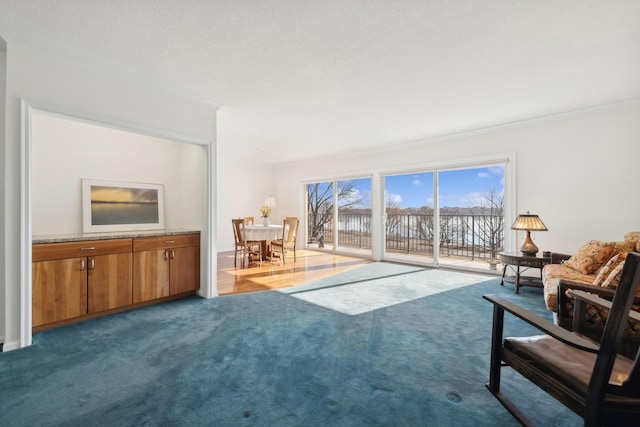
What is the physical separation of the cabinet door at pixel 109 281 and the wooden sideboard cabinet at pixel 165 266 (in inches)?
2.8

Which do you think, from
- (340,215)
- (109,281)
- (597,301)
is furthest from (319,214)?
(597,301)

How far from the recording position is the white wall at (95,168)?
3.17 m

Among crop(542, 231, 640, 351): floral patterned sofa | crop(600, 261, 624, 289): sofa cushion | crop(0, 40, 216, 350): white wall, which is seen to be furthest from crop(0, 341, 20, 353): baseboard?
crop(600, 261, 624, 289): sofa cushion

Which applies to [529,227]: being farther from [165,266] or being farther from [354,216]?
[165,266]

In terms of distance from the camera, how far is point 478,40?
2305mm

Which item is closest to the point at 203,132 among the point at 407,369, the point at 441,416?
the point at 407,369

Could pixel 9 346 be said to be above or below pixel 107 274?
below

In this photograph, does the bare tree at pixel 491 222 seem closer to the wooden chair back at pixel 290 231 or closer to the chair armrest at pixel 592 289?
the chair armrest at pixel 592 289

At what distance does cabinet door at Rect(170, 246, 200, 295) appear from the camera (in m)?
3.53

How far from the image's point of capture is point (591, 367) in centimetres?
131

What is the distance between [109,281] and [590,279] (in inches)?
193

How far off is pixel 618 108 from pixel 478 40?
2.95 m

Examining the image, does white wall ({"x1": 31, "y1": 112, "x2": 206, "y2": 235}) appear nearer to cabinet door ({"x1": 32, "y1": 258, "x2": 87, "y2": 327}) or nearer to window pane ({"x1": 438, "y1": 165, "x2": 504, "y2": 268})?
cabinet door ({"x1": 32, "y1": 258, "x2": 87, "y2": 327})

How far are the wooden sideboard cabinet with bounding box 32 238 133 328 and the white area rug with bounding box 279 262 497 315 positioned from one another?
6.40 ft
